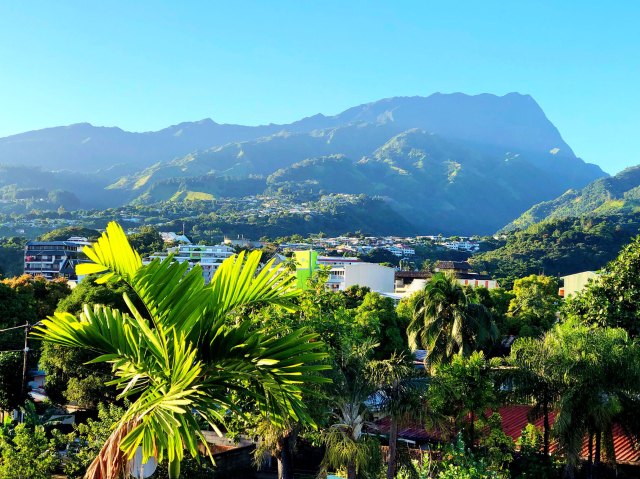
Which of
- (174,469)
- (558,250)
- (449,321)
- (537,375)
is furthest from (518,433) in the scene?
(558,250)

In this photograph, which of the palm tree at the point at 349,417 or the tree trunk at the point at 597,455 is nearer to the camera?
the palm tree at the point at 349,417

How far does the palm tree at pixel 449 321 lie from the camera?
63.2 feet

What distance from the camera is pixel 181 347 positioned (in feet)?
12.8

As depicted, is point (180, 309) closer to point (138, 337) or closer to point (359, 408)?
point (138, 337)

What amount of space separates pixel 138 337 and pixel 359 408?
7226mm

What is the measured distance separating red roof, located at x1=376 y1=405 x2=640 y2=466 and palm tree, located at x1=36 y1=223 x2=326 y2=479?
41.0ft

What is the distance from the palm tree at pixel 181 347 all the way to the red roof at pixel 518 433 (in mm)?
12510

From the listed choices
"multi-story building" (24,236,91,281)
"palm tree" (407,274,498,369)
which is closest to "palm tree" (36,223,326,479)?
"palm tree" (407,274,498,369)

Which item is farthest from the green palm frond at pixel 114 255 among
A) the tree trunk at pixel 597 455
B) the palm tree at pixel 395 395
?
the tree trunk at pixel 597 455

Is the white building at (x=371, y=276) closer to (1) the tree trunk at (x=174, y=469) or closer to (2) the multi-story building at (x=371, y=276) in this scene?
(2) the multi-story building at (x=371, y=276)

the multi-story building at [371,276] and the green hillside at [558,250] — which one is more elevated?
the multi-story building at [371,276]

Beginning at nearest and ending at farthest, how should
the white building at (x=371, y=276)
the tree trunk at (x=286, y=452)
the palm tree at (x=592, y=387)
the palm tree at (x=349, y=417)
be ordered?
1. the palm tree at (x=349, y=417)
2. the tree trunk at (x=286, y=452)
3. the palm tree at (x=592, y=387)
4. the white building at (x=371, y=276)

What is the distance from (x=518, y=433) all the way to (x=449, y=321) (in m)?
4.05

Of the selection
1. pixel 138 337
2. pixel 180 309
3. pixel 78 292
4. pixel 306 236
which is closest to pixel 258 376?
pixel 180 309
